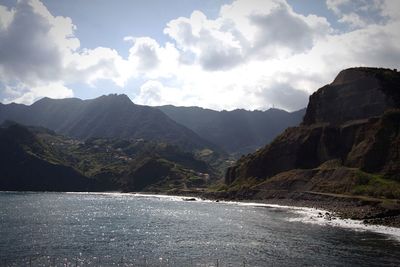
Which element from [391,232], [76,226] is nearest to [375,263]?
[391,232]

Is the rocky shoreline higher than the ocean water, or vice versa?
the rocky shoreline

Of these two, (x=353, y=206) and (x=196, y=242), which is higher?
(x=353, y=206)

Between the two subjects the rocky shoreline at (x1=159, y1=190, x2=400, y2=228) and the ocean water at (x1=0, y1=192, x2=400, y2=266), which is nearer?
the ocean water at (x1=0, y1=192, x2=400, y2=266)

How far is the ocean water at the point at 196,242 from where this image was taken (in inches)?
2667

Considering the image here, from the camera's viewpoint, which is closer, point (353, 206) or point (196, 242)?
point (196, 242)

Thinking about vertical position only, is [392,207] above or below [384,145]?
below

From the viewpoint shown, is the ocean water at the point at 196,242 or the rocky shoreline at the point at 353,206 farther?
the rocky shoreline at the point at 353,206

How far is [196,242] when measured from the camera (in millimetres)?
87500

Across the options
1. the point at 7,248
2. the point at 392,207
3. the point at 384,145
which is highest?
the point at 384,145

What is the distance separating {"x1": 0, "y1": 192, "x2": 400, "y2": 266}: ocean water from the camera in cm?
6775

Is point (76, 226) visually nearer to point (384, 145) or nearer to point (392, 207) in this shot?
point (392, 207)

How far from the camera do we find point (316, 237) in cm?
9212

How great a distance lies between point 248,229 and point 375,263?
45.0 meters

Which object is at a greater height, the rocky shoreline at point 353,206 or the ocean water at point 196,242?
the rocky shoreline at point 353,206
